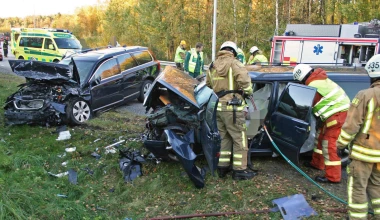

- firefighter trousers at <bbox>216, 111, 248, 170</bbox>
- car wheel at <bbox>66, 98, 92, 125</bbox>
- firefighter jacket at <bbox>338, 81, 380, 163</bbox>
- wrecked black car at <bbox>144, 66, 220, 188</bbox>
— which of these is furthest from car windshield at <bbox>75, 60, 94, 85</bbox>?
firefighter jacket at <bbox>338, 81, 380, 163</bbox>

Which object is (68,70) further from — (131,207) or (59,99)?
(131,207)

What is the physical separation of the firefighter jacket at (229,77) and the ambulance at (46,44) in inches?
491

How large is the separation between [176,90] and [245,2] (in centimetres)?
1793

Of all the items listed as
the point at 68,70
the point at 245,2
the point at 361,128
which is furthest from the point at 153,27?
the point at 361,128

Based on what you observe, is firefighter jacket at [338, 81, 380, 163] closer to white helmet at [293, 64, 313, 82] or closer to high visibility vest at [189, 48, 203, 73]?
white helmet at [293, 64, 313, 82]

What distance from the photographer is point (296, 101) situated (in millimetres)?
4164

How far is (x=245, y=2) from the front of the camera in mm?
20766

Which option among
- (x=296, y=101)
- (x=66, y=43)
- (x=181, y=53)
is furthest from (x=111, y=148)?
(x=66, y=43)

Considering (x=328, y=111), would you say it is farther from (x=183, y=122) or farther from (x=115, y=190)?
(x=115, y=190)

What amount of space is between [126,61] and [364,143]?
21.3 ft

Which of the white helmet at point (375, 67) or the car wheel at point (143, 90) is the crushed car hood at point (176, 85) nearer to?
the white helmet at point (375, 67)

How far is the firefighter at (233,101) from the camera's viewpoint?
14.0 ft

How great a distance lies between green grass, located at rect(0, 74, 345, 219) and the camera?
12.2 ft

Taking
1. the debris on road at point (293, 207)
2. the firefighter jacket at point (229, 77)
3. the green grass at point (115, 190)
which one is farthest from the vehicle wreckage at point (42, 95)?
the debris on road at point (293, 207)
